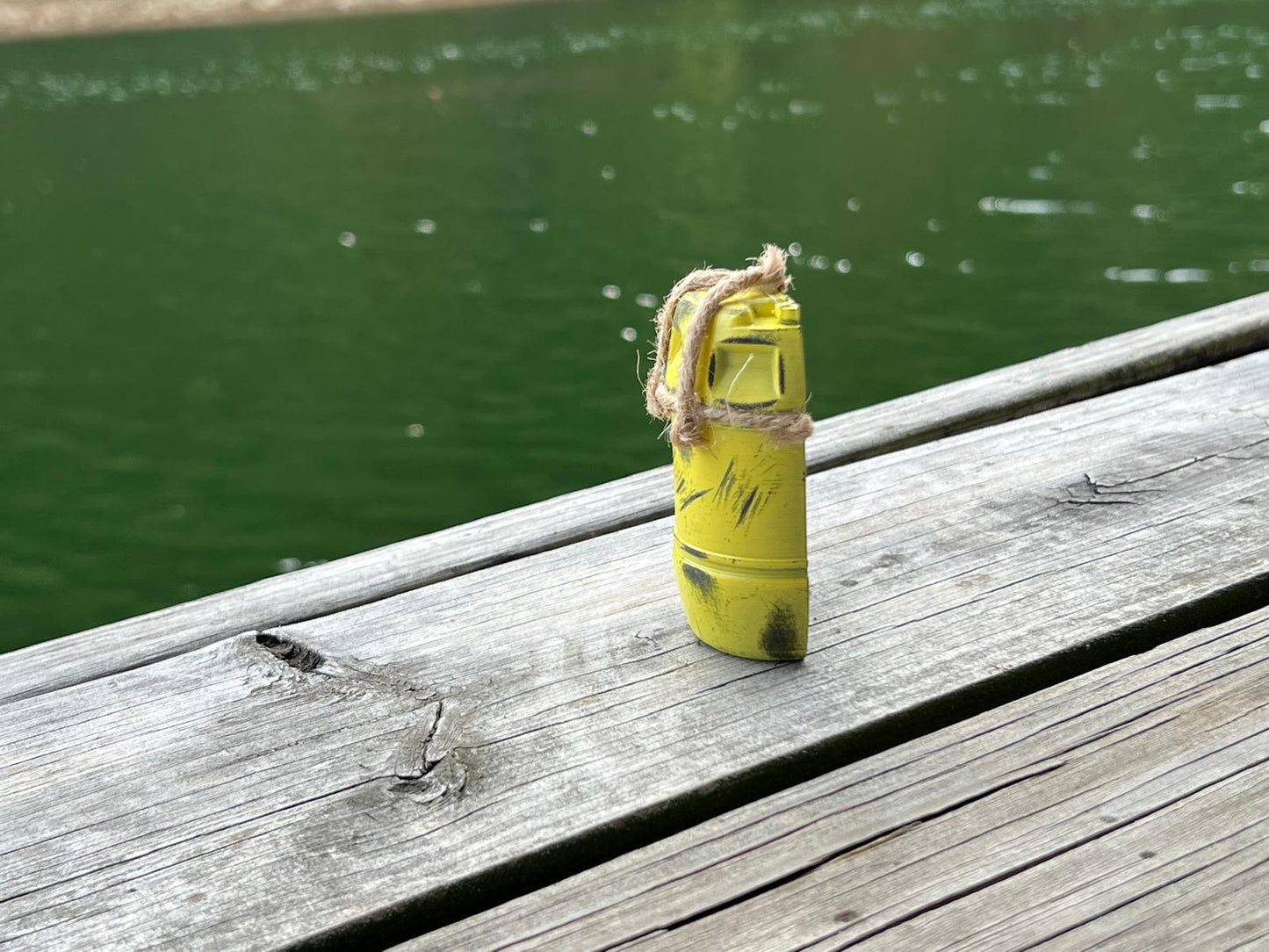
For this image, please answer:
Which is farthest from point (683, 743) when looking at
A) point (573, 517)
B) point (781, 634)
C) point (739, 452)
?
point (573, 517)

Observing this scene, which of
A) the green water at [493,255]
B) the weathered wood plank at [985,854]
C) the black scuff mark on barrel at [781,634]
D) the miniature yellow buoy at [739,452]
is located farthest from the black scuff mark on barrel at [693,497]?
the green water at [493,255]

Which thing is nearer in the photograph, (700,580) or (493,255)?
(700,580)

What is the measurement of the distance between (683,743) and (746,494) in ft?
0.91

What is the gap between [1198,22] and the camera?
25266 millimetres

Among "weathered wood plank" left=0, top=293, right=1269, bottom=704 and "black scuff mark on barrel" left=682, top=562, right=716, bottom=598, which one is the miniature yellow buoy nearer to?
"black scuff mark on barrel" left=682, top=562, right=716, bottom=598

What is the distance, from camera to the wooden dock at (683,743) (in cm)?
109

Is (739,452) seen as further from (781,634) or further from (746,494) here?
(781,634)

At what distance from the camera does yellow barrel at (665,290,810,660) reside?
52.5 inches

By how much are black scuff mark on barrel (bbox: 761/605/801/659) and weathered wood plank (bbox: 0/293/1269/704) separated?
0.46 m

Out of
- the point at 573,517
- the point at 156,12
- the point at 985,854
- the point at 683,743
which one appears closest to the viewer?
the point at 985,854

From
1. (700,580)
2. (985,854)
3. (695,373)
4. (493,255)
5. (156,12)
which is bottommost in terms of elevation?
(493,255)

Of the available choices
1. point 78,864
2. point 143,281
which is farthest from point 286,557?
point 143,281

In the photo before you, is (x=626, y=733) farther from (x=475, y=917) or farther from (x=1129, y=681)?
(x=1129, y=681)

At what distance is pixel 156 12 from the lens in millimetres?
35844
